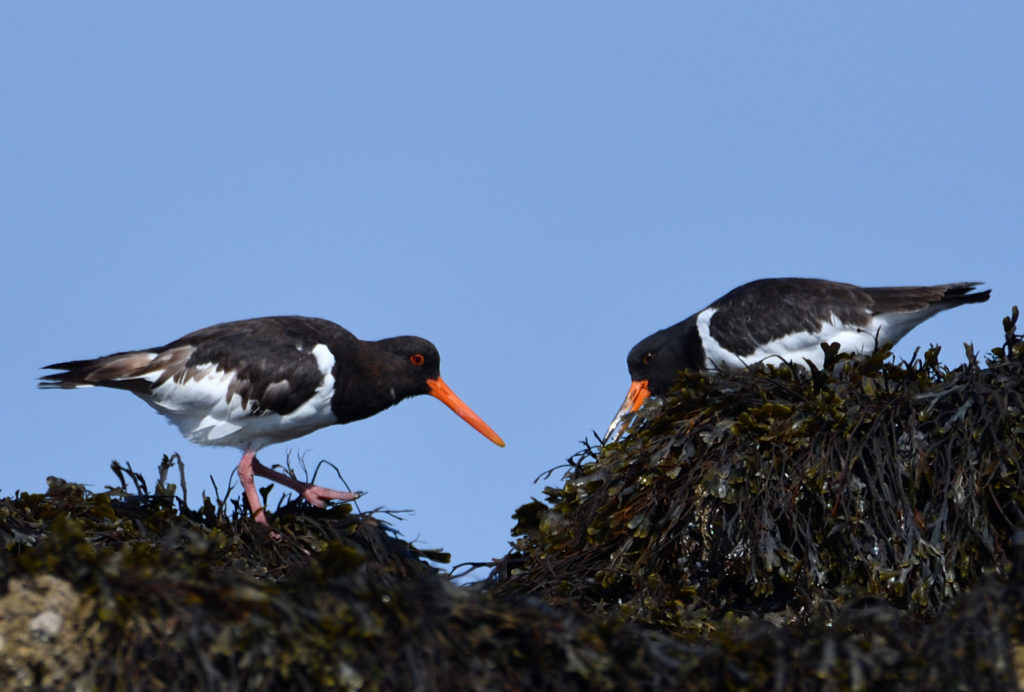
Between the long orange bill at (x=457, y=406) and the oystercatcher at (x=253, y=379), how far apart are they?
0.52 metres

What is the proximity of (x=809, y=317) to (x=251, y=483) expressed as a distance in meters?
4.80

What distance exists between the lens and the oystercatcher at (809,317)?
9367 millimetres

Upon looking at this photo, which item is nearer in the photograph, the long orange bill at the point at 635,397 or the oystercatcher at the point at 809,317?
the oystercatcher at the point at 809,317

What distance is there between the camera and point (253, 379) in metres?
8.42

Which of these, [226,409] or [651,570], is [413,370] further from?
[651,570]

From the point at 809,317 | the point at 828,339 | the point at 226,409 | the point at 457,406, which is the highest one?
the point at 226,409

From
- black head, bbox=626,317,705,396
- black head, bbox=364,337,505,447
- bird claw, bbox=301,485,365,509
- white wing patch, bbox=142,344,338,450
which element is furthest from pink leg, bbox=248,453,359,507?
black head, bbox=626,317,705,396

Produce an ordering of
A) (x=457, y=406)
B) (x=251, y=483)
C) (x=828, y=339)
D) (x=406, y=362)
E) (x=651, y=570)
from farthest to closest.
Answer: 1. (x=457, y=406)
2. (x=828, y=339)
3. (x=406, y=362)
4. (x=251, y=483)
5. (x=651, y=570)

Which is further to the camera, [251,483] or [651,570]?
[251,483]

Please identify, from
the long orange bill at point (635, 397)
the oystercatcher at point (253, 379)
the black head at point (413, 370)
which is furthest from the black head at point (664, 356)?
the oystercatcher at point (253, 379)

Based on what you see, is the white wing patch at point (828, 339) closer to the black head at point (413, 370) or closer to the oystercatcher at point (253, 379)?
the black head at point (413, 370)

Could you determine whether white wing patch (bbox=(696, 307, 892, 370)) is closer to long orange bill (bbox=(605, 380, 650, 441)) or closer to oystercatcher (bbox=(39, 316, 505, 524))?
long orange bill (bbox=(605, 380, 650, 441))

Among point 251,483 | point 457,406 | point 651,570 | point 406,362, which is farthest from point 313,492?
point 651,570

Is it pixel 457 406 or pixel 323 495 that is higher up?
pixel 457 406
